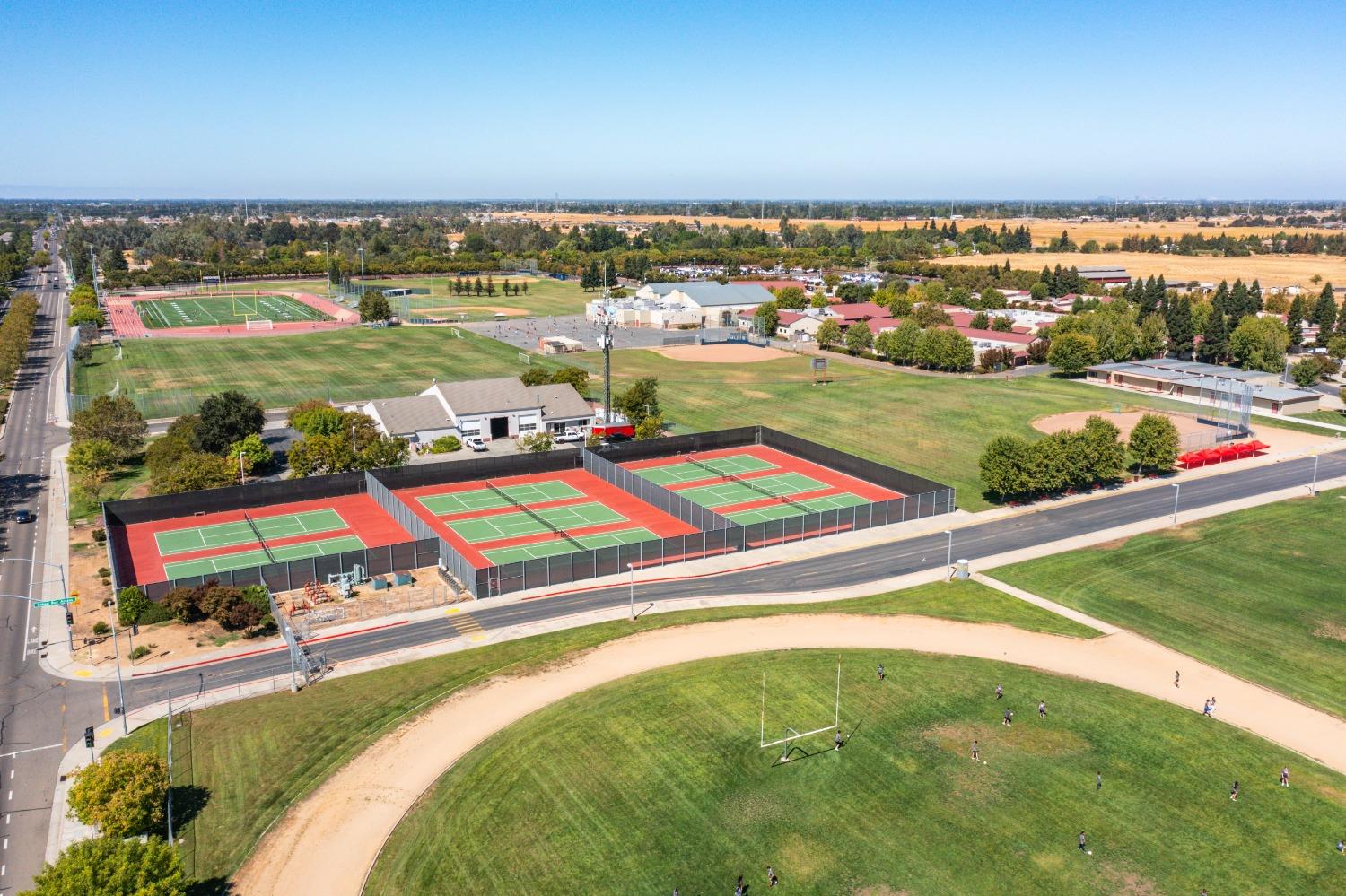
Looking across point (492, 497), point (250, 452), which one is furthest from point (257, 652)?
point (250, 452)

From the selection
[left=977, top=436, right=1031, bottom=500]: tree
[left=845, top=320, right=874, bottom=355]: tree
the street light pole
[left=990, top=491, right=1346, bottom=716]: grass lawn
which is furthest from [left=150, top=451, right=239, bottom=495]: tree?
[left=845, top=320, right=874, bottom=355]: tree

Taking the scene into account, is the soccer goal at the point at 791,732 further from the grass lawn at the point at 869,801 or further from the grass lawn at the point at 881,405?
the grass lawn at the point at 881,405

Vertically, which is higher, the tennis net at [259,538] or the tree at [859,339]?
the tree at [859,339]

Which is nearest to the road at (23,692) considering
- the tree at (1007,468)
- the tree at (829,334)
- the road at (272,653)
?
the road at (272,653)

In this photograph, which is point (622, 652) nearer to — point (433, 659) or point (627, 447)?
point (433, 659)

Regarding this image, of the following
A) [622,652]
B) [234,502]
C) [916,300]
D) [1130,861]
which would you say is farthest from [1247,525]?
[916,300]

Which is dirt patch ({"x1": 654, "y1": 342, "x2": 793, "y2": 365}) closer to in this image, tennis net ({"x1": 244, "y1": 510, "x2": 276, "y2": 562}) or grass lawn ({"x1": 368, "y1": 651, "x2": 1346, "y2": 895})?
tennis net ({"x1": 244, "y1": 510, "x2": 276, "y2": 562})

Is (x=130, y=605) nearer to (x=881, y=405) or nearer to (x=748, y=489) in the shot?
(x=748, y=489)
